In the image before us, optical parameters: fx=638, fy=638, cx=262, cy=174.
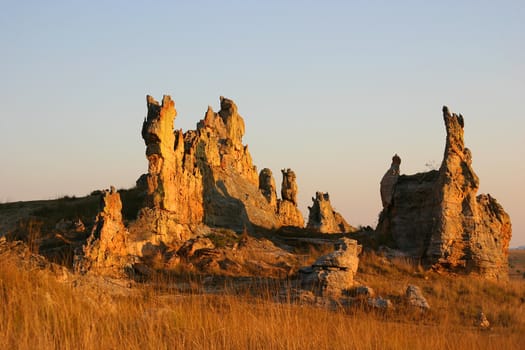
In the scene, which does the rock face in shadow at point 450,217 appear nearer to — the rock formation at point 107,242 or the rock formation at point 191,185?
the rock formation at point 191,185

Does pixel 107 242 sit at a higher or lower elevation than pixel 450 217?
lower

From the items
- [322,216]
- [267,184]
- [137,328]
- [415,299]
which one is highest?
[267,184]

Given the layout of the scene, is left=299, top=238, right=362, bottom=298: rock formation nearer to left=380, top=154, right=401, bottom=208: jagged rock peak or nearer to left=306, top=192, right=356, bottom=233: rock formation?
left=380, top=154, right=401, bottom=208: jagged rock peak

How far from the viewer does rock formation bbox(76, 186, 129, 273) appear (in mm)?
17656

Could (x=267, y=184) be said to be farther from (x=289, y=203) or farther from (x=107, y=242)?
(x=107, y=242)

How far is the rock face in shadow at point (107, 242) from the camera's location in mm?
17647

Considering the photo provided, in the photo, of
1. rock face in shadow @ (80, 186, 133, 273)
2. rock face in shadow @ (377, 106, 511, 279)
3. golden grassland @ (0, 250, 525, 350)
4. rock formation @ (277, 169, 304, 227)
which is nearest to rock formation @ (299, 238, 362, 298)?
rock face in shadow @ (80, 186, 133, 273)

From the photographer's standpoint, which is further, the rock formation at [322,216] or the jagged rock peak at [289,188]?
the jagged rock peak at [289,188]

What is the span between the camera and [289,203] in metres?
37.7

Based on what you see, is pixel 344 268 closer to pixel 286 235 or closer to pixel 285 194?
pixel 286 235

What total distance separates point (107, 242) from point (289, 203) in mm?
20241

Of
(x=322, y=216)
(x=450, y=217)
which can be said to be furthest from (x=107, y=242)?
(x=322, y=216)

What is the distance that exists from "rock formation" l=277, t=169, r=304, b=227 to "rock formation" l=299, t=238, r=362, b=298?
16.7 meters

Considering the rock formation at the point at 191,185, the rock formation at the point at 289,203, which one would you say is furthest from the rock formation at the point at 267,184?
the rock formation at the point at 191,185
